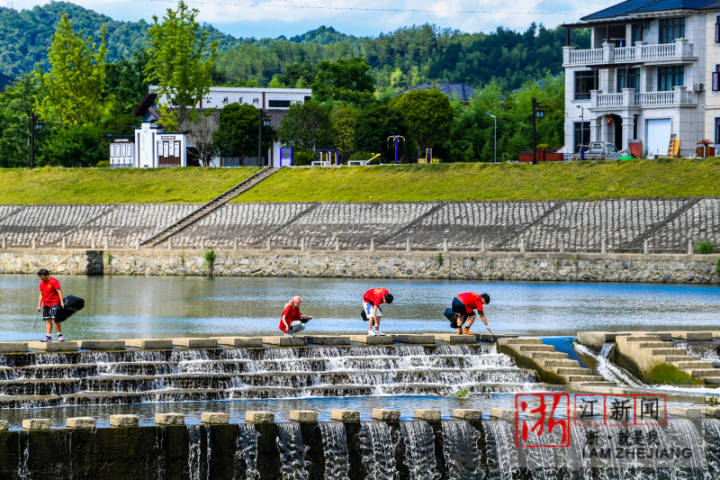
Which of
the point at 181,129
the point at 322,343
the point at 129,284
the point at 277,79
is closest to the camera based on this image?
the point at 322,343

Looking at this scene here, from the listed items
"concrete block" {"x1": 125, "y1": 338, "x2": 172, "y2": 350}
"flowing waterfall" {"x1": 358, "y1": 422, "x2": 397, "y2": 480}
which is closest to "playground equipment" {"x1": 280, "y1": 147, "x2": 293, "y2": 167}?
"concrete block" {"x1": 125, "y1": 338, "x2": 172, "y2": 350}

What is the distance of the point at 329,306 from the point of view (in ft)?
167

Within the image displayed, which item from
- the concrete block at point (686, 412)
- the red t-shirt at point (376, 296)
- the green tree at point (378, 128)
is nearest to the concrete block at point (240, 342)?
the red t-shirt at point (376, 296)

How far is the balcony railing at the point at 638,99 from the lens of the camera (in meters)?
82.3

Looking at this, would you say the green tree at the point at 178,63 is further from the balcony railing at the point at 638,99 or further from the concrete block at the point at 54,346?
the concrete block at the point at 54,346

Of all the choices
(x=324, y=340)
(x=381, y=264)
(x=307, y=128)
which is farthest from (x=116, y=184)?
(x=324, y=340)

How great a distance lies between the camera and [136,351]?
30.6m

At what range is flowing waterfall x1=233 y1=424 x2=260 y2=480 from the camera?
2448 centimetres

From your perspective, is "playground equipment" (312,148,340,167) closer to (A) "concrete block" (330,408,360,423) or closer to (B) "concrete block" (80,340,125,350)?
(B) "concrete block" (80,340,125,350)

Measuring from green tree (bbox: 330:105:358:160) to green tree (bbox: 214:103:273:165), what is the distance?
5.84 m

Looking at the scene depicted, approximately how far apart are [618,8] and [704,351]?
57.0 metres

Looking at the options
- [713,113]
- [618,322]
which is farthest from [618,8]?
[618,322]

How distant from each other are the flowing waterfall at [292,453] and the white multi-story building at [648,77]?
62.2 meters

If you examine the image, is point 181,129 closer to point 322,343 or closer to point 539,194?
point 539,194
